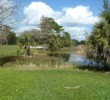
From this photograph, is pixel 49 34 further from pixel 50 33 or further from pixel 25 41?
pixel 25 41

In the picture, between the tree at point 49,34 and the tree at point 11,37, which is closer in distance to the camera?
the tree at point 11,37

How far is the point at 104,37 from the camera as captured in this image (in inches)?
1118

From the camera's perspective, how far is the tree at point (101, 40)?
92.9 ft

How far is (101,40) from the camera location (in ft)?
93.4

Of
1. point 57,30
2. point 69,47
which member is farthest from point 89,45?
point 69,47

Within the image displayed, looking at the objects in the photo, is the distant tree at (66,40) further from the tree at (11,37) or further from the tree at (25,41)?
the tree at (25,41)

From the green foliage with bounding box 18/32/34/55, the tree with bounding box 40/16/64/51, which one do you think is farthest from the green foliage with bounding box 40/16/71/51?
the green foliage with bounding box 18/32/34/55

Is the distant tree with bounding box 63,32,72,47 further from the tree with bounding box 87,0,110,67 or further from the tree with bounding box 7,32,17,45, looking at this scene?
the tree with bounding box 87,0,110,67

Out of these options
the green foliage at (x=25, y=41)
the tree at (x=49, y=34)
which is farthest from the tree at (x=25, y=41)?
the tree at (x=49, y=34)

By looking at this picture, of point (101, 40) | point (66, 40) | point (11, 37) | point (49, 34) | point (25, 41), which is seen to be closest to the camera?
point (101, 40)

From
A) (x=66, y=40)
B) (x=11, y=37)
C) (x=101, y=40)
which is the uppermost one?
(x=11, y=37)

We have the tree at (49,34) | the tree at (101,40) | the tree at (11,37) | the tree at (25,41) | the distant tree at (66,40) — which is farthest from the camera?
the distant tree at (66,40)

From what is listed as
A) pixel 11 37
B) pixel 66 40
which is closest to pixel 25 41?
pixel 11 37

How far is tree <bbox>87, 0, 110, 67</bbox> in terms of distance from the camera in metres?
28.3
